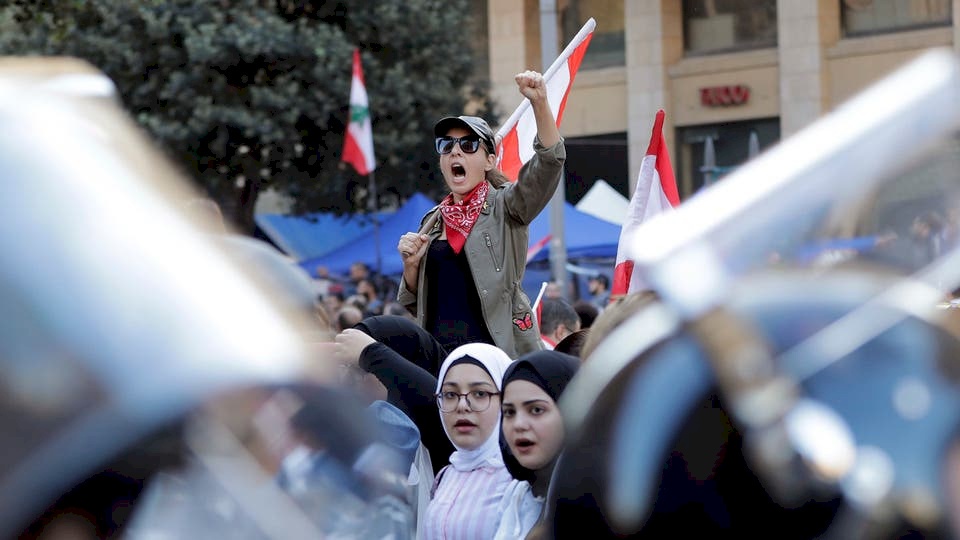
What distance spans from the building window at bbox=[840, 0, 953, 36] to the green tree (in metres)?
6.77

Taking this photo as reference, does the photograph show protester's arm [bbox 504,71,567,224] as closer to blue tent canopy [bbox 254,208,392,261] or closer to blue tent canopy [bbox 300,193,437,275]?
blue tent canopy [bbox 300,193,437,275]

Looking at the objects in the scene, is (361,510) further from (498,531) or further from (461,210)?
(461,210)

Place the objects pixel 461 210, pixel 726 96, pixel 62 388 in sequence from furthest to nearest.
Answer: pixel 726 96 → pixel 461 210 → pixel 62 388

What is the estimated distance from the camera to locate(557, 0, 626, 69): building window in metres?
30.3

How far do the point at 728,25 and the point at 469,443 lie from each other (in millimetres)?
25192

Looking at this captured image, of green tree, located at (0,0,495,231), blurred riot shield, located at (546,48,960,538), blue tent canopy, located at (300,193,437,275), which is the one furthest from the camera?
green tree, located at (0,0,495,231)

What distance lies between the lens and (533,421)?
13.9ft

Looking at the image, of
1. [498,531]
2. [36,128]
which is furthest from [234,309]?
[498,531]

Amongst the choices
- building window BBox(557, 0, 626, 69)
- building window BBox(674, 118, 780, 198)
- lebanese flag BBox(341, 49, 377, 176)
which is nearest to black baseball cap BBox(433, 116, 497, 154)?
lebanese flag BBox(341, 49, 377, 176)

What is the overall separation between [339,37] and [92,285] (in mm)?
22224

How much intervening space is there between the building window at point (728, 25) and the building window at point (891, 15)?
1375mm

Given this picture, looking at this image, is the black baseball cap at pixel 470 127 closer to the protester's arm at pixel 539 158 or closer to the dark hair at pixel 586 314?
the protester's arm at pixel 539 158

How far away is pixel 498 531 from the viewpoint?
4.44 meters

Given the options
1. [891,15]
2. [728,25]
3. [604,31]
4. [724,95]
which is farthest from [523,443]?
[604,31]
